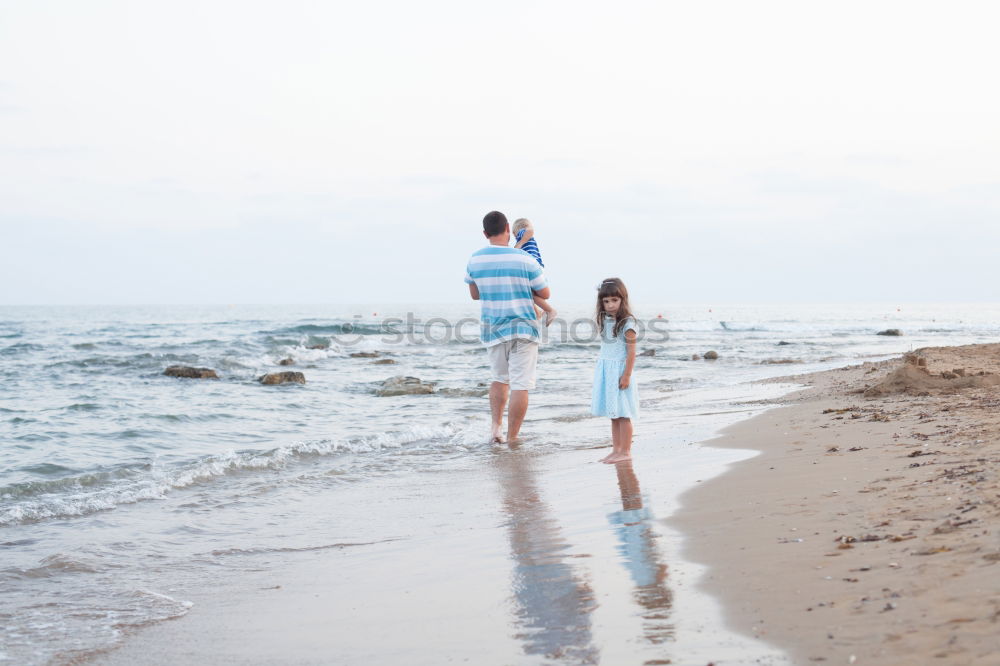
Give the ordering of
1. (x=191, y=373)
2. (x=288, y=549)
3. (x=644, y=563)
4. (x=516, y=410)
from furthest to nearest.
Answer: (x=191, y=373) → (x=516, y=410) → (x=288, y=549) → (x=644, y=563)

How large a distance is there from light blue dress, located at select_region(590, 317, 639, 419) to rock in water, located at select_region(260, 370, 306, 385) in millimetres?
8777

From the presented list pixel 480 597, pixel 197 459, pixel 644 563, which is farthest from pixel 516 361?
pixel 480 597

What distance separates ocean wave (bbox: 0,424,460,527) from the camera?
17.1 feet

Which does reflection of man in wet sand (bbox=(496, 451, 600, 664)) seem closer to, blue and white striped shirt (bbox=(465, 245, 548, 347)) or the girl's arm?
the girl's arm

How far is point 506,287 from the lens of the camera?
23.1 ft

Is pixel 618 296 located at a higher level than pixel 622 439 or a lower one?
higher

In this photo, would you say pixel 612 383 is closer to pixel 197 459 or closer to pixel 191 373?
pixel 197 459

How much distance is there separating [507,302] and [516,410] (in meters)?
1.01

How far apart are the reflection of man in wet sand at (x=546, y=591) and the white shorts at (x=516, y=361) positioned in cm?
246

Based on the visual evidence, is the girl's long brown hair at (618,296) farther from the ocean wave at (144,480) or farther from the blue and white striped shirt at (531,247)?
the ocean wave at (144,480)

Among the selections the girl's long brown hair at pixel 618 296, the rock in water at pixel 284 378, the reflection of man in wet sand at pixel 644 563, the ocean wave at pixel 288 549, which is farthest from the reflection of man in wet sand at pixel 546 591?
the rock in water at pixel 284 378

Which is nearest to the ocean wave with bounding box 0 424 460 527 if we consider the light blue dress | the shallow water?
the shallow water

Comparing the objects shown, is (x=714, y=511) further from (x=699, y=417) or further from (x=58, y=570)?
(x=699, y=417)

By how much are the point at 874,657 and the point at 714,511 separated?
1.93 meters
